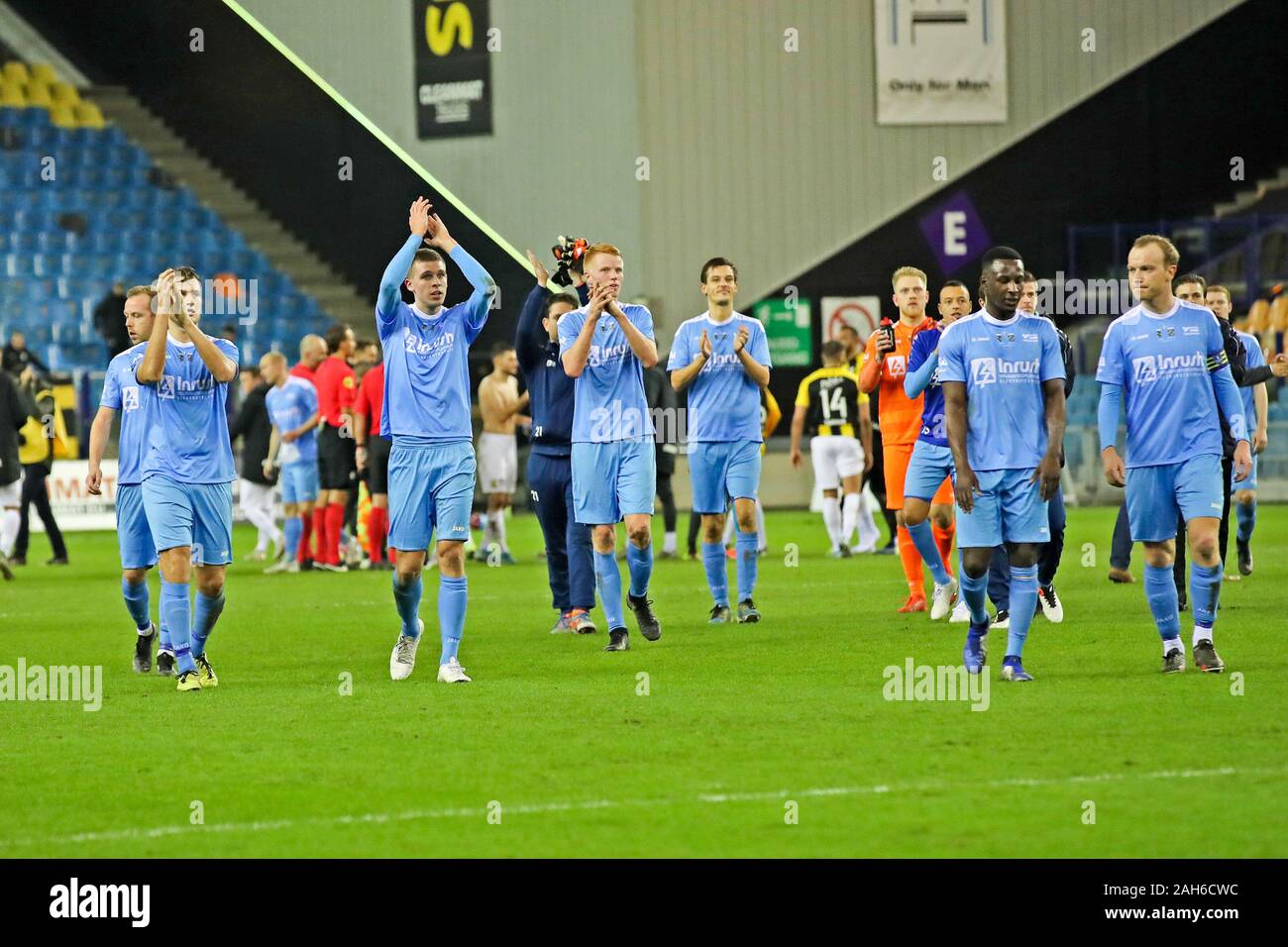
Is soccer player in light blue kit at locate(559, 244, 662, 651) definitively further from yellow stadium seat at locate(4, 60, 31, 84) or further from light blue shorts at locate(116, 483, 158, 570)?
yellow stadium seat at locate(4, 60, 31, 84)

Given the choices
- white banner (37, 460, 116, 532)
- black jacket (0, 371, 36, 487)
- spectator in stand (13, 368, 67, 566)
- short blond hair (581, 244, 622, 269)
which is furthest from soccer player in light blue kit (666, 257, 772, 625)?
white banner (37, 460, 116, 532)

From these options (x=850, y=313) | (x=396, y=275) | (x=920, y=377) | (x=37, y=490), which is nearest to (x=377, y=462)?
(x=37, y=490)

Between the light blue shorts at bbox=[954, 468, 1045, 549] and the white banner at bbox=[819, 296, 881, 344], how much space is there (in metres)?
22.1

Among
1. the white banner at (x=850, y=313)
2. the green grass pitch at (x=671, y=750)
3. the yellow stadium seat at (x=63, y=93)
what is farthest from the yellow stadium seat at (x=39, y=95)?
the green grass pitch at (x=671, y=750)

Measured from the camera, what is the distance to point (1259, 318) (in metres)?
29.4

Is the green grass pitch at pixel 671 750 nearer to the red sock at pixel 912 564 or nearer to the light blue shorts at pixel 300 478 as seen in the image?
the red sock at pixel 912 564

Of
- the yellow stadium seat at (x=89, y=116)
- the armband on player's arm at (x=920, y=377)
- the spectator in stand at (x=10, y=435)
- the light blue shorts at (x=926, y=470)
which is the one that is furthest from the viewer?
the yellow stadium seat at (x=89, y=116)

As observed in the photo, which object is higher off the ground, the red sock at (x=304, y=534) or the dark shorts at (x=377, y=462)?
the dark shorts at (x=377, y=462)

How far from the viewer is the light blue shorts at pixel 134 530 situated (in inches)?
421

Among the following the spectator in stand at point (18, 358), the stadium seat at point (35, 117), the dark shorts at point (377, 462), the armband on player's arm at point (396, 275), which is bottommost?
the dark shorts at point (377, 462)

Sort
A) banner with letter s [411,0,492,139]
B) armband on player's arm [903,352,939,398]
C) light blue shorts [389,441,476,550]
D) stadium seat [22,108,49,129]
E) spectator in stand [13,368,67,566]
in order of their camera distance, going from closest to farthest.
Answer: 1. light blue shorts [389,441,476,550]
2. armband on player's arm [903,352,939,398]
3. spectator in stand [13,368,67,566]
4. banner with letter s [411,0,492,139]
5. stadium seat [22,108,49,129]

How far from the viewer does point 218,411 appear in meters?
10.2

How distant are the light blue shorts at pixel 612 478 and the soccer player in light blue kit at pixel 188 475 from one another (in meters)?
2.24

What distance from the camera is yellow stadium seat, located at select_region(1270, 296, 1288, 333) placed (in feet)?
94.4
